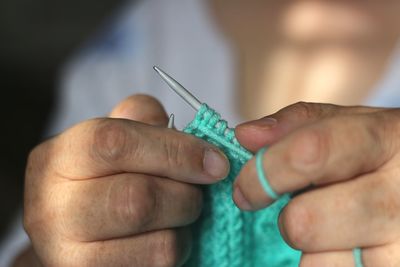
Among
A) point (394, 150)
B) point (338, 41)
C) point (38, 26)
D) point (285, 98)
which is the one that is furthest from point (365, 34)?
point (38, 26)

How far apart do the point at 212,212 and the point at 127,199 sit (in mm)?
113

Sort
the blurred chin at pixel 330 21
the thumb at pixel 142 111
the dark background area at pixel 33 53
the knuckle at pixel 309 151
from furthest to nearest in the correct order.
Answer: the dark background area at pixel 33 53 < the blurred chin at pixel 330 21 < the thumb at pixel 142 111 < the knuckle at pixel 309 151

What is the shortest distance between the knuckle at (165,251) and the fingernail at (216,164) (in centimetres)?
8

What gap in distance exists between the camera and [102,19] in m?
1.81

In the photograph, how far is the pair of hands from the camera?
0.46m

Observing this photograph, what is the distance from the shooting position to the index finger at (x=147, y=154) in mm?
532

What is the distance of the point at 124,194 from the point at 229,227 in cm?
13

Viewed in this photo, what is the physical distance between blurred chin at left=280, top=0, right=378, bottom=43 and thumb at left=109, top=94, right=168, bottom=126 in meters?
0.54

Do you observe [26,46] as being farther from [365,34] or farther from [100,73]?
[365,34]

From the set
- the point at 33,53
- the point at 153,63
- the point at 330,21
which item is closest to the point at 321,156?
the point at 330,21

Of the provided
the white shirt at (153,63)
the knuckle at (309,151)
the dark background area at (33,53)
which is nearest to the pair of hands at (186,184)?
the knuckle at (309,151)

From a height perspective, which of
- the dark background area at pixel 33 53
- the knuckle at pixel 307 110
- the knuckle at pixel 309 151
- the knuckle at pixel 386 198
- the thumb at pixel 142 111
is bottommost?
the dark background area at pixel 33 53

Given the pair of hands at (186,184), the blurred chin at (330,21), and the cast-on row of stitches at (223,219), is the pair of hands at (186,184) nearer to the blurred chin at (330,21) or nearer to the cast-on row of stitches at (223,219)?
the cast-on row of stitches at (223,219)

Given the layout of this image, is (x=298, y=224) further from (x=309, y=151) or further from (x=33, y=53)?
(x=33, y=53)
